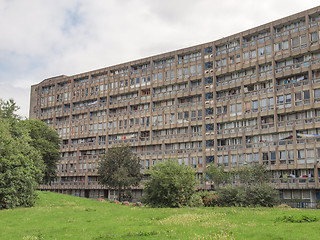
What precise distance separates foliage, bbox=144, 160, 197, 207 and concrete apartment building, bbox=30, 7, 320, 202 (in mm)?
26152

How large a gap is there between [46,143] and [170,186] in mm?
44234

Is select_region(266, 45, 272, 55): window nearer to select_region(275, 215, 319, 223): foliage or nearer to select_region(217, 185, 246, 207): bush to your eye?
select_region(217, 185, 246, 207): bush

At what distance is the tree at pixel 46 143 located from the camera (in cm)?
7419

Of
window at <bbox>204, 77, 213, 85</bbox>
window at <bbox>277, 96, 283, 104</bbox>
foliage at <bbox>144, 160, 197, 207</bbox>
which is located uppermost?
window at <bbox>204, 77, 213, 85</bbox>

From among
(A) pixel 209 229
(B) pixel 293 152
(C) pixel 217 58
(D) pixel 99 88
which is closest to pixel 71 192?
(D) pixel 99 88

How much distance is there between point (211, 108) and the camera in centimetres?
7344

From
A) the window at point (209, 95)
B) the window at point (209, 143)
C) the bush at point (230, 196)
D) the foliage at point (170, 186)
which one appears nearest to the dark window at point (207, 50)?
the window at point (209, 95)

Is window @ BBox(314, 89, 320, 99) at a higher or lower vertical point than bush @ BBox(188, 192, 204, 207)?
higher

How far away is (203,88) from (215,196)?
3820 centimetres

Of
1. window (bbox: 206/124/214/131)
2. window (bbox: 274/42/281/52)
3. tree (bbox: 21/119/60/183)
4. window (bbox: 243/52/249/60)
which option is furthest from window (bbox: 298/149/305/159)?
tree (bbox: 21/119/60/183)

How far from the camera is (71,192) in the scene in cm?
9156

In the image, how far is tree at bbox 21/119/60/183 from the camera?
2921 inches

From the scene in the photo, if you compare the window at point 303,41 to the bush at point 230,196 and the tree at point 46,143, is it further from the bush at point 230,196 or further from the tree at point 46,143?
the tree at point 46,143

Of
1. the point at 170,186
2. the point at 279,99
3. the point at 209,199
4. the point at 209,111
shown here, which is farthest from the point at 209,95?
the point at 170,186
